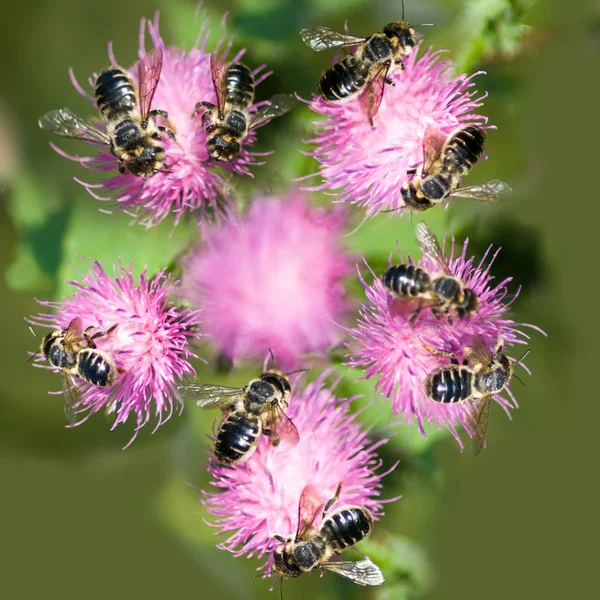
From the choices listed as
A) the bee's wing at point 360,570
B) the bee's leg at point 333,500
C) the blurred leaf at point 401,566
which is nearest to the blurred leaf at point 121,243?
the bee's leg at point 333,500

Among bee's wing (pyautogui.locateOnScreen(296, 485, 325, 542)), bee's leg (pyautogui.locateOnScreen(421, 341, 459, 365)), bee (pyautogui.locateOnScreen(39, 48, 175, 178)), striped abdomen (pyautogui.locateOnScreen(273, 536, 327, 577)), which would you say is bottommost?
striped abdomen (pyautogui.locateOnScreen(273, 536, 327, 577))

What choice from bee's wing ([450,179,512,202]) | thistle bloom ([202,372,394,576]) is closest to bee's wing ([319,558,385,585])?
thistle bloom ([202,372,394,576])

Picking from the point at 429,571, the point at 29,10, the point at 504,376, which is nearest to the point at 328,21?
the point at 29,10

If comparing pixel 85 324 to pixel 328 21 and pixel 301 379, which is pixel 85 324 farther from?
pixel 328 21

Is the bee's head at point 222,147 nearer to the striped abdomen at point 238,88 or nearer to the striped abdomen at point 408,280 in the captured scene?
the striped abdomen at point 238,88

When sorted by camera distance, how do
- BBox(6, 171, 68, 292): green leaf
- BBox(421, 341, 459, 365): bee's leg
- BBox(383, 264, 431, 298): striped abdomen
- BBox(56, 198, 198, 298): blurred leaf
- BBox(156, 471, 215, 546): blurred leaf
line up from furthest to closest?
BBox(156, 471, 215, 546): blurred leaf, BBox(6, 171, 68, 292): green leaf, BBox(56, 198, 198, 298): blurred leaf, BBox(421, 341, 459, 365): bee's leg, BBox(383, 264, 431, 298): striped abdomen

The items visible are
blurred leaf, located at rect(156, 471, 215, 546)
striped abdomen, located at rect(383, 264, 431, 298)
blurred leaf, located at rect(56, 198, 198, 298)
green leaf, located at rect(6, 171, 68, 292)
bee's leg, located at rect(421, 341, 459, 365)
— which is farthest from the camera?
blurred leaf, located at rect(156, 471, 215, 546)

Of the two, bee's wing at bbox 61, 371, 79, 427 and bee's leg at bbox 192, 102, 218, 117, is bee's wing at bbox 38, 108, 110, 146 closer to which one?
bee's leg at bbox 192, 102, 218, 117
